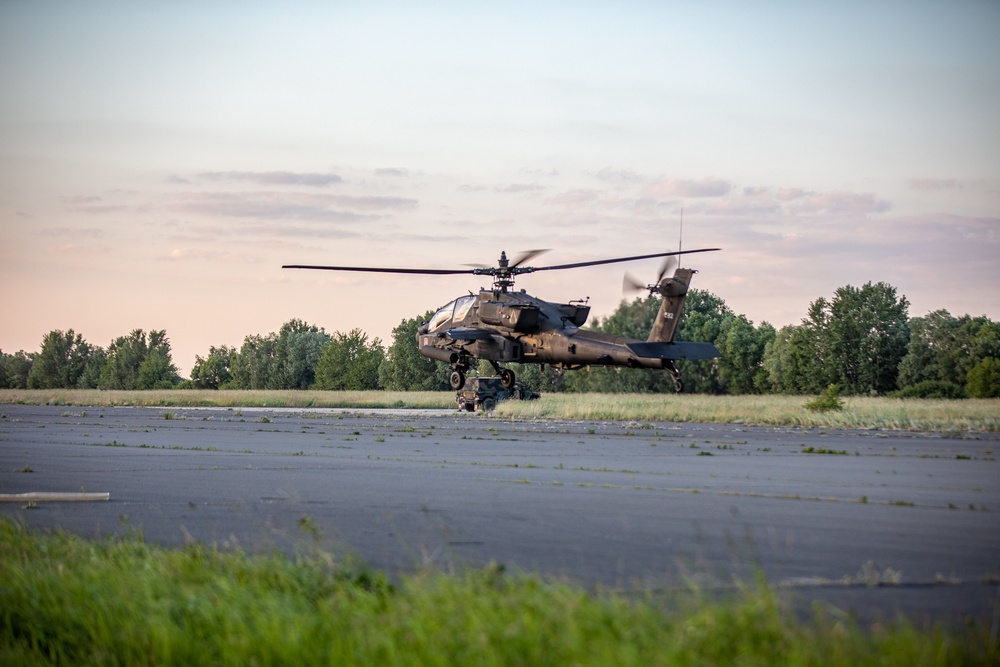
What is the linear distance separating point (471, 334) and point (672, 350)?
24.7ft

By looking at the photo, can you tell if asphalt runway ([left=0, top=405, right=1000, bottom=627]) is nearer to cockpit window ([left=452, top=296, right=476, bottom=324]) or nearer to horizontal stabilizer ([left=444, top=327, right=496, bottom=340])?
horizontal stabilizer ([left=444, top=327, right=496, bottom=340])

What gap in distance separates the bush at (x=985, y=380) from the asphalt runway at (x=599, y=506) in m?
66.5

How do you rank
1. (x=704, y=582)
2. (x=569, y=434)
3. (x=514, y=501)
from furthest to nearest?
(x=569, y=434)
(x=514, y=501)
(x=704, y=582)

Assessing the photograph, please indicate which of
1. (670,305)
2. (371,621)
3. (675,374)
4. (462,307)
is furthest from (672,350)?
(371,621)

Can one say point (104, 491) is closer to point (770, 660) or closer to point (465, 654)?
point (465, 654)

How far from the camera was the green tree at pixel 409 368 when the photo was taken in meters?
129

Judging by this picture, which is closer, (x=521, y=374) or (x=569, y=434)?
(x=569, y=434)

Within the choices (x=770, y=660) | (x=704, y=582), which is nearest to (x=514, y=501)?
(x=704, y=582)

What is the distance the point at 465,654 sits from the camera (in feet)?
21.4

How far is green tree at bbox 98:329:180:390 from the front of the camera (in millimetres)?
169500

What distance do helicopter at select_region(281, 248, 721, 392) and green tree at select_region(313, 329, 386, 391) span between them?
3966 inches

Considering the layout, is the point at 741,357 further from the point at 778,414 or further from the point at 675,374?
the point at 675,374

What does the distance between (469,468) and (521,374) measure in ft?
312

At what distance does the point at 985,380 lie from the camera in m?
91.8
